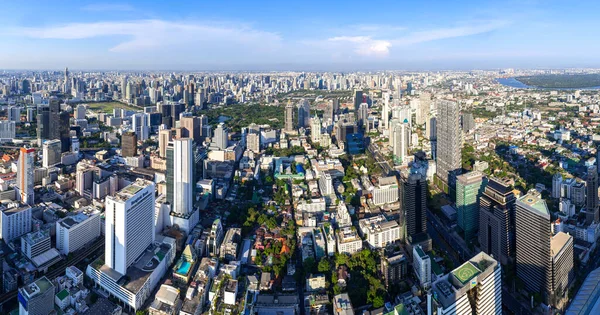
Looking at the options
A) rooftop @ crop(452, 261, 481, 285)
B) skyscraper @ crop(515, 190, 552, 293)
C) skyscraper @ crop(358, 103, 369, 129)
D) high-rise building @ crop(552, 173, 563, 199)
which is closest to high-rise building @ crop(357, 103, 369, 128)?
skyscraper @ crop(358, 103, 369, 129)

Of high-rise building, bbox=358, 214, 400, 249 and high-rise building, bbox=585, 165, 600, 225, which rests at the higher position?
high-rise building, bbox=585, 165, 600, 225

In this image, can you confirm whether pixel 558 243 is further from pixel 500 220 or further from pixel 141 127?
pixel 141 127

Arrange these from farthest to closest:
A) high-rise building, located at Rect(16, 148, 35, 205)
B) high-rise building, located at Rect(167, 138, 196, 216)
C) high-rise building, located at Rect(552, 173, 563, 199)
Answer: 1. high-rise building, located at Rect(552, 173, 563, 199)
2. high-rise building, located at Rect(16, 148, 35, 205)
3. high-rise building, located at Rect(167, 138, 196, 216)

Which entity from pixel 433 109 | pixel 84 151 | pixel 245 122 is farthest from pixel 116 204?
pixel 433 109

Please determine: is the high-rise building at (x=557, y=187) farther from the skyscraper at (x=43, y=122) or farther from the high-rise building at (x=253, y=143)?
the skyscraper at (x=43, y=122)

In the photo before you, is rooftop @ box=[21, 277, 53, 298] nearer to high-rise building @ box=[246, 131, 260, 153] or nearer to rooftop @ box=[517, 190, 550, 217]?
rooftop @ box=[517, 190, 550, 217]

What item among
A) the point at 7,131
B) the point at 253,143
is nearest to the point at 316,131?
the point at 253,143

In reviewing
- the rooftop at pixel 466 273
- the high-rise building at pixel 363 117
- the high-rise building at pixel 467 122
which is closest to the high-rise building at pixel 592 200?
the rooftop at pixel 466 273
